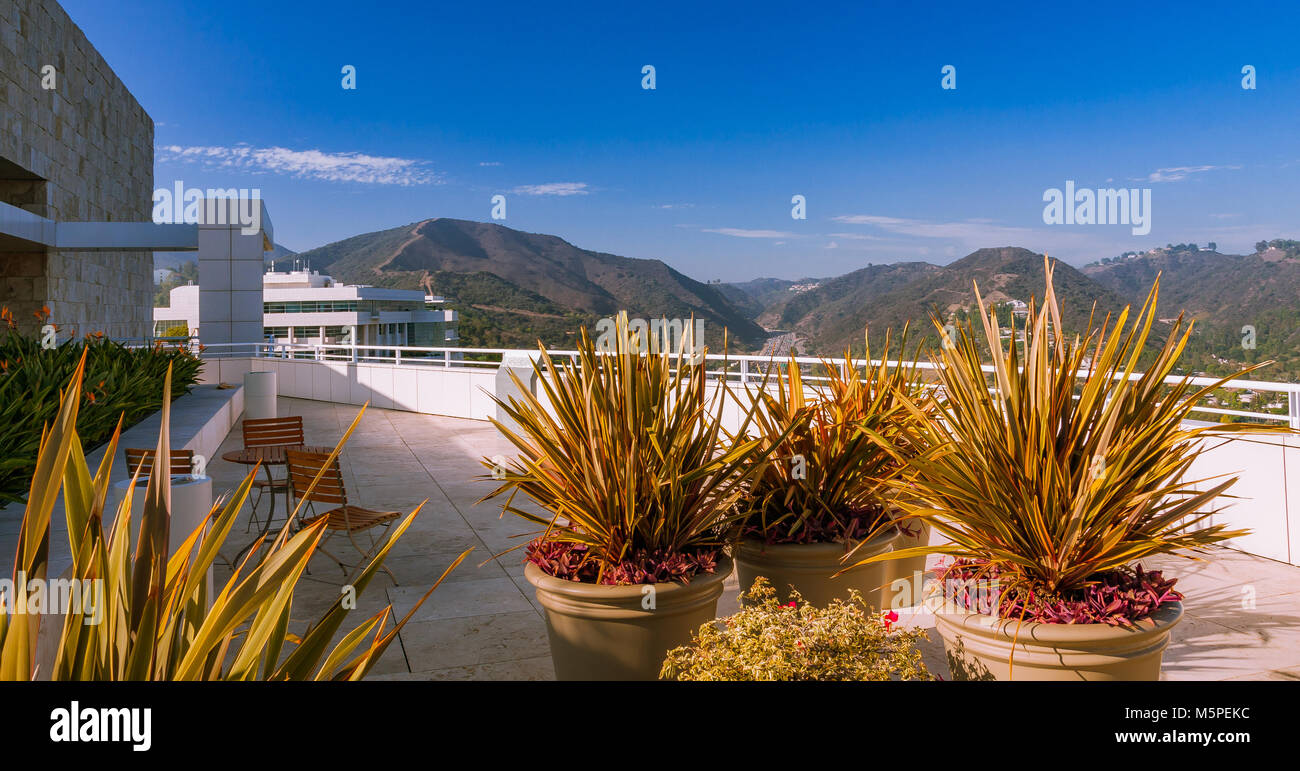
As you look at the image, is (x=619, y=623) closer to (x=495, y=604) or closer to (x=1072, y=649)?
(x=1072, y=649)

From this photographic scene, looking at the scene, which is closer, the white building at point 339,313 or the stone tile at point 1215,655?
the stone tile at point 1215,655

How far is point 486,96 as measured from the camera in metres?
88.9

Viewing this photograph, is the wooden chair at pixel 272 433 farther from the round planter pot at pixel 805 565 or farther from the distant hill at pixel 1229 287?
the distant hill at pixel 1229 287

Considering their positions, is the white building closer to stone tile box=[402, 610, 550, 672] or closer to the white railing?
the white railing

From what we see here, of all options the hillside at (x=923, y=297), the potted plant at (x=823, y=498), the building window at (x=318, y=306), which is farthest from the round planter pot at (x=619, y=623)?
the building window at (x=318, y=306)

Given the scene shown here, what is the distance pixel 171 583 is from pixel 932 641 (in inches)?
141

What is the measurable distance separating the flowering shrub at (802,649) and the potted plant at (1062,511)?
0.31m

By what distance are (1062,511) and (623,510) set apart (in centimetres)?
162

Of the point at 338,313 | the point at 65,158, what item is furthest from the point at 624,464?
the point at 338,313

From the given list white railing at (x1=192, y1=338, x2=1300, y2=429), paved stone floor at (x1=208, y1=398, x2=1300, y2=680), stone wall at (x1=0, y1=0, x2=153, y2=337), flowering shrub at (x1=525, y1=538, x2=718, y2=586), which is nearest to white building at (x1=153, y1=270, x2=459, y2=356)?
stone wall at (x1=0, y1=0, x2=153, y2=337)

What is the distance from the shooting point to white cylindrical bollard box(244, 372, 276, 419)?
13.6m

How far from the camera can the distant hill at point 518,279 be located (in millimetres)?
51809
